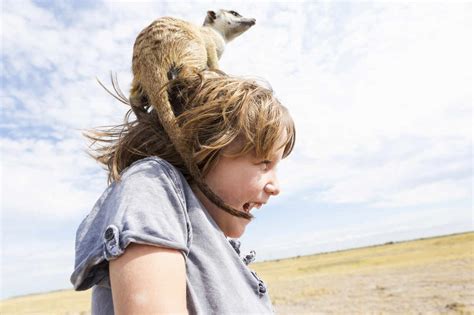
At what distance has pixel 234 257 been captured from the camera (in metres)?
1.31

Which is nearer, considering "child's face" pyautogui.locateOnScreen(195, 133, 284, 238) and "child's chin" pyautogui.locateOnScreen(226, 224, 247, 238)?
"child's face" pyautogui.locateOnScreen(195, 133, 284, 238)

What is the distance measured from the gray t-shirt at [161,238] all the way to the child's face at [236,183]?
0.40 ft

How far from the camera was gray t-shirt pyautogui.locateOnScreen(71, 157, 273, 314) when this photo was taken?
1004 millimetres

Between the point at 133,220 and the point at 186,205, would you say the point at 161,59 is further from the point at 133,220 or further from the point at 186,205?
the point at 133,220

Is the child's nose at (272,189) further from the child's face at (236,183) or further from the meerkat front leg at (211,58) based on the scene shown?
the meerkat front leg at (211,58)

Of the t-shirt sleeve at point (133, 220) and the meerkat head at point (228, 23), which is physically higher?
the t-shirt sleeve at point (133, 220)

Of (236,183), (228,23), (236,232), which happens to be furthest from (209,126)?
(228,23)

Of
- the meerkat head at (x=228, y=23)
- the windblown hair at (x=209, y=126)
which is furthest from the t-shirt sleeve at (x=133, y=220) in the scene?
the meerkat head at (x=228, y=23)

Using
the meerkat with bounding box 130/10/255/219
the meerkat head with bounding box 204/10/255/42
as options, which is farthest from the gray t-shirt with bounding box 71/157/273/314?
the meerkat head with bounding box 204/10/255/42

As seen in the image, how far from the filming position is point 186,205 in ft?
4.00

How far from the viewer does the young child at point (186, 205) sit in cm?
98

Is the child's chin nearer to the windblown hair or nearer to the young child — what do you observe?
the young child

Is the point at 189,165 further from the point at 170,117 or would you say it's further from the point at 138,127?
the point at 138,127

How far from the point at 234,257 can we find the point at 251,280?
0.11 meters
